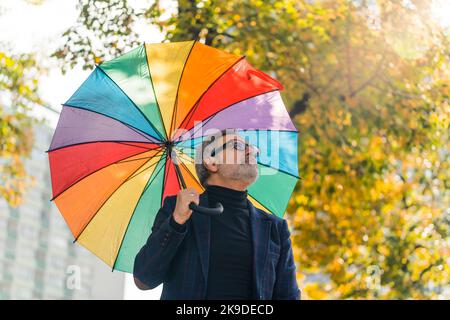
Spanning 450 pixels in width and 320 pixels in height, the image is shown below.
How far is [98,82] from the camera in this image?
5469 mm

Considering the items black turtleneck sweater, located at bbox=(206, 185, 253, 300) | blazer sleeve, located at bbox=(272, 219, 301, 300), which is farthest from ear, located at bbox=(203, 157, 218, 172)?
blazer sleeve, located at bbox=(272, 219, 301, 300)

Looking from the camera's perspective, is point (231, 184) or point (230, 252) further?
point (231, 184)

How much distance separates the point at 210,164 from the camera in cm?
494

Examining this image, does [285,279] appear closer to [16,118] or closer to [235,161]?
[235,161]

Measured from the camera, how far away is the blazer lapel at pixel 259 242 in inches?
180

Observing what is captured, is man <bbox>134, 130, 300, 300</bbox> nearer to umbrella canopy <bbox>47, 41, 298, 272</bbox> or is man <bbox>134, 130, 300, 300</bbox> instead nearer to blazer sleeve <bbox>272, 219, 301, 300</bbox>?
blazer sleeve <bbox>272, 219, 301, 300</bbox>

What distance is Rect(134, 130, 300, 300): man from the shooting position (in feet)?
14.9

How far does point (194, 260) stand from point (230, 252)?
0.19 metres

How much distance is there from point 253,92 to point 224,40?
8085mm

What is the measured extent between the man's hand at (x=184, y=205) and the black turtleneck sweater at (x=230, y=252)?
23 centimetres

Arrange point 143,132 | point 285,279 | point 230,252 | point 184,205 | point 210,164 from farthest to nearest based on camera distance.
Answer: point 143,132 → point 210,164 → point 285,279 → point 230,252 → point 184,205

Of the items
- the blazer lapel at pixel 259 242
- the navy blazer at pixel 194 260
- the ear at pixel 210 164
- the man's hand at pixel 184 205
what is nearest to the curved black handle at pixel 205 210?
the man's hand at pixel 184 205

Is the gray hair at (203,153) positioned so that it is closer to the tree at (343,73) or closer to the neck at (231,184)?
the neck at (231,184)

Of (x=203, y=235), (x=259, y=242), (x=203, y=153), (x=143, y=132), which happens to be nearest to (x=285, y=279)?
(x=259, y=242)
